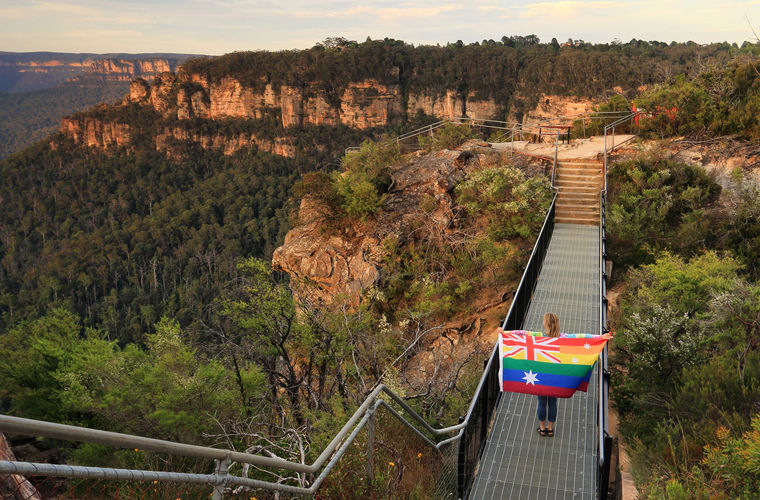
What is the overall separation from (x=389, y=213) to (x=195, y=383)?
7615 millimetres

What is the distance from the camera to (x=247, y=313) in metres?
9.59

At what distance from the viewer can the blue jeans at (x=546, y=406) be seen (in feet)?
18.7

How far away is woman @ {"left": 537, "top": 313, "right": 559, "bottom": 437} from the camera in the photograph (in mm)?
5613

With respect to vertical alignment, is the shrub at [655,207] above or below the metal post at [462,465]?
above

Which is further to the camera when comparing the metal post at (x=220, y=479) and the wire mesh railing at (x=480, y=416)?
the wire mesh railing at (x=480, y=416)

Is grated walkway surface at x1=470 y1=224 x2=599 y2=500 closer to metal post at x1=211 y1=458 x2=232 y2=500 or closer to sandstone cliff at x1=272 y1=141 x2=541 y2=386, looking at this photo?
metal post at x1=211 y1=458 x2=232 y2=500

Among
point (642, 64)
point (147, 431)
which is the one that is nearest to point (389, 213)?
point (147, 431)

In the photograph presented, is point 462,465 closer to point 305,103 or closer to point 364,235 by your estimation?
point 364,235

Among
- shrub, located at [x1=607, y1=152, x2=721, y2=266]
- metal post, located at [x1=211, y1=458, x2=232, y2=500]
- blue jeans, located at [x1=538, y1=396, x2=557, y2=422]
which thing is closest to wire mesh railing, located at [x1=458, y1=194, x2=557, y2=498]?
blue jeans, located at [x1=538, y1=396, x2=557, y2=422]

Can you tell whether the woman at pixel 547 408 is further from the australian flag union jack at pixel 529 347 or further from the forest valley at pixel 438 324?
the forest valley at pixel 438 324

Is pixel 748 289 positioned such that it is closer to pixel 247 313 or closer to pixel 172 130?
pixel 247 313

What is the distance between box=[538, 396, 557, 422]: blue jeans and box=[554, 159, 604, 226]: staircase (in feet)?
27.4

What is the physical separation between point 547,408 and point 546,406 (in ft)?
0.08

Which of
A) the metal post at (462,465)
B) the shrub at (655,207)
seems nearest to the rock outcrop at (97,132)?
the shrub at (655,207)
